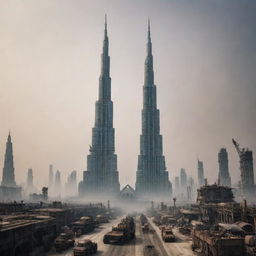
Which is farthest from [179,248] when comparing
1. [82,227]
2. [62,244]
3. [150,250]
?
[82,227]

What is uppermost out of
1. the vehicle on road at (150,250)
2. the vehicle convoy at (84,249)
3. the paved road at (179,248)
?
the vehicle convoy at (84,249)

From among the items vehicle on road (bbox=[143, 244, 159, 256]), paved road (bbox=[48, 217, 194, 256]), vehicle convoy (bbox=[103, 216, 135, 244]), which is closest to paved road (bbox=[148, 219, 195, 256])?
paved road (bbox=[48, 217, 194, 256])

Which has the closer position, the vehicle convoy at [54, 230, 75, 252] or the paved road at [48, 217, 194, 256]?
the paved road at [48, 217, 194, 256]

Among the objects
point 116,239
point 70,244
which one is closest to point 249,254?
point 116,239

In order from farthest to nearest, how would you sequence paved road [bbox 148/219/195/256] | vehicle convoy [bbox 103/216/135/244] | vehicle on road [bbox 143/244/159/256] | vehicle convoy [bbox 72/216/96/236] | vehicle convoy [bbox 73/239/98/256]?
vehicle convoy [bbox 72/216/96/236]
vehicle convoy [bbox 103/216/135/244]
paved road [bbox 148/219/195/256]
vehicle on road [bbox 143/244/159/256]
vehicle convoy [bbox 73/239/98/256]

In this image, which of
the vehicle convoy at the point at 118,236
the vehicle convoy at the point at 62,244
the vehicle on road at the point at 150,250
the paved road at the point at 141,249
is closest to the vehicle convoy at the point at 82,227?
the paved road at the point at 141,249

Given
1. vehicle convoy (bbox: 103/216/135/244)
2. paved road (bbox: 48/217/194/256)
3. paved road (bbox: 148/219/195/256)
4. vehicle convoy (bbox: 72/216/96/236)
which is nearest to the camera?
paved road (bbox: 48/217/194/256)

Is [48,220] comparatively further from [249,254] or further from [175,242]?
[249,254]

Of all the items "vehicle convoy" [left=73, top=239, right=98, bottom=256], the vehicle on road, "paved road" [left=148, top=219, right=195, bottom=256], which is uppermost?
"vehicle convoy" [left=73, top=239, right=98, bottom=256]

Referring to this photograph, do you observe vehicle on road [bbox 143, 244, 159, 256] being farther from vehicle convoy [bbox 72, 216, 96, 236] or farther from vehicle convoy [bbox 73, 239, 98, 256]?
vehicle convoy [bbox 72, 216, 96, 236]

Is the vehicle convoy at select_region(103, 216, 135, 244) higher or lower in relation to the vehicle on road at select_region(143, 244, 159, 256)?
higher

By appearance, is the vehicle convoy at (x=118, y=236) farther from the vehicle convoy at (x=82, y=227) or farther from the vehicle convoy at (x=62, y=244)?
the vehicle convoy at (x=82, y=227)
